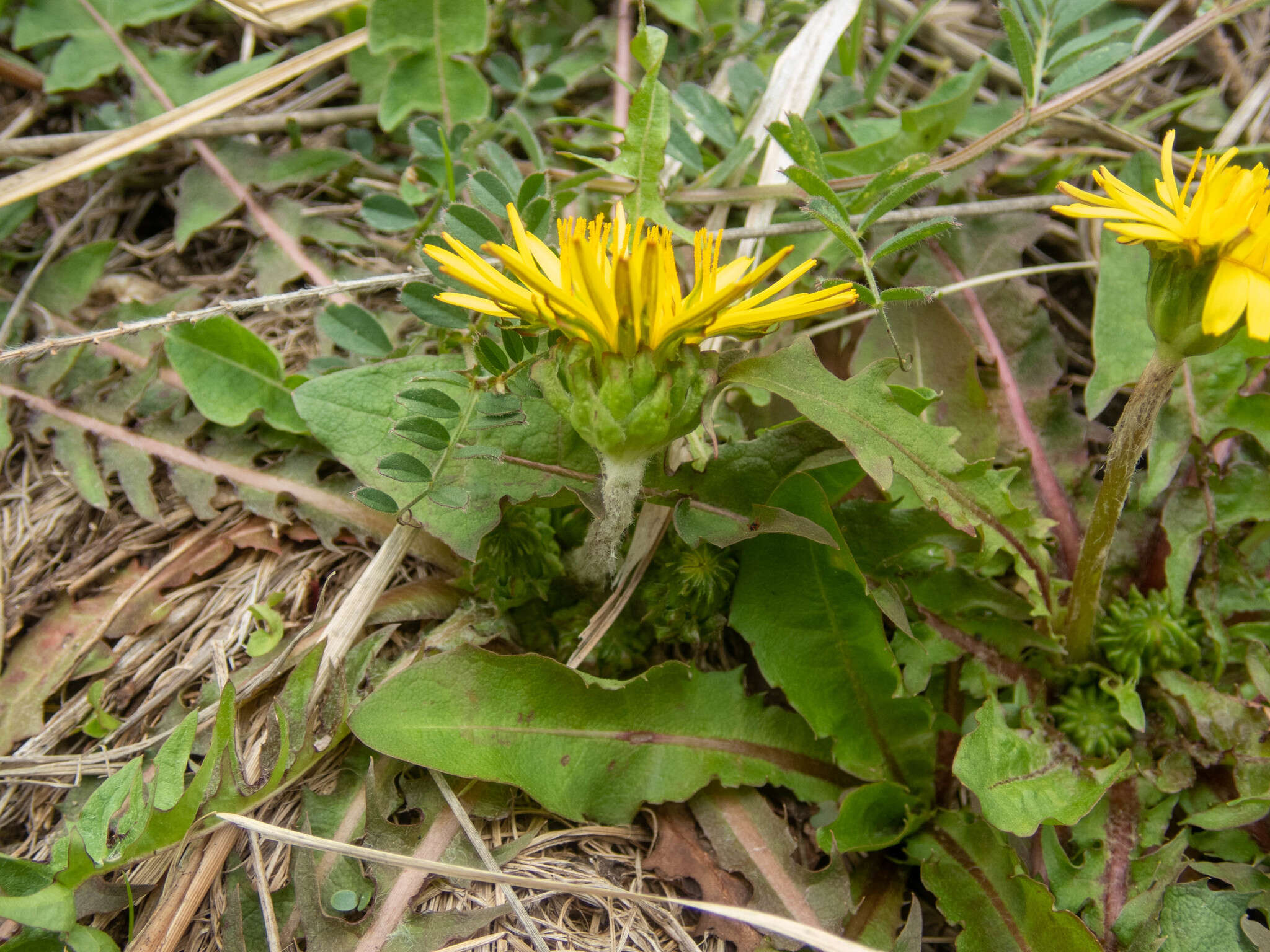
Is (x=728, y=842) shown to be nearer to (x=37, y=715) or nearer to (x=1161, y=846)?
(x=1161, y=846)

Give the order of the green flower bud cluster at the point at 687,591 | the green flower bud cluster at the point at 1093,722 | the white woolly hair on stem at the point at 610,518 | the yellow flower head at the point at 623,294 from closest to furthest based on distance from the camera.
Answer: the yellow flower head at the point at 623,294
the white woolly hair on stem at the point at 610,518
the green flower bud cluster at the point at 687,591
the green flower bud cluster at the point at 1093,722

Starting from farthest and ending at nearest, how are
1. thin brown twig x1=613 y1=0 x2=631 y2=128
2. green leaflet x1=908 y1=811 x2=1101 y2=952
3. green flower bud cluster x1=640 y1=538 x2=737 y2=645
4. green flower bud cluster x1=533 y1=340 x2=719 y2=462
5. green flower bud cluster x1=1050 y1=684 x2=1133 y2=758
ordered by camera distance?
thin brown twig x1=613 y1=0 x2=631 y2=128
green flower bud cluster x1=1050 y1=684 x2=1133 y2=758
green flower bud cluster x1=640 y1=538 x2=737 y2=645
green leaflet x1=908 y1=811 x2=1101 y2=952
green flower bud cluster x1=533 y1=340 x2=719 y2=462

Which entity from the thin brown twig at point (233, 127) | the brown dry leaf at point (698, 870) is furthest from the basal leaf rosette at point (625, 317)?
the thin brown twig at point (233, 127)

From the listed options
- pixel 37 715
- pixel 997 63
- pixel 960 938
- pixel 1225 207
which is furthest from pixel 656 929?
pixel 997 63

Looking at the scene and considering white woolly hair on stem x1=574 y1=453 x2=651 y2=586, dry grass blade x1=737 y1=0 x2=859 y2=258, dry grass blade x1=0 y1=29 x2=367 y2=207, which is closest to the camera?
white woolly hair on stem x1=574 y1=453 x2=651 y2=586

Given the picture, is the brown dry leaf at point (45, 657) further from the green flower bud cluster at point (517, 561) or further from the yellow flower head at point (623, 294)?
the yellow flower head at point (623, 294)

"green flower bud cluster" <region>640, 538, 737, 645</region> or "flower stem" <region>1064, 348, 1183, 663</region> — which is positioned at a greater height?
"flower stem" <region>1064, 348, 1183, 663</region>

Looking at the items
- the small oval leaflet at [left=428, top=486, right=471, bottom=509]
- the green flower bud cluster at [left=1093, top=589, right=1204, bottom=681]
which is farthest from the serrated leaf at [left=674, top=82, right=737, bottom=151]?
the green flower bud cluster at [left=1093, top=589, right=1204, bottom=681]

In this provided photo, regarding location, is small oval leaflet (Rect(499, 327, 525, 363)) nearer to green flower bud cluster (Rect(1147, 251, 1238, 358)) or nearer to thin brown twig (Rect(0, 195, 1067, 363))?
thin brown twig (Rect(0, 195, 1067, 363))
